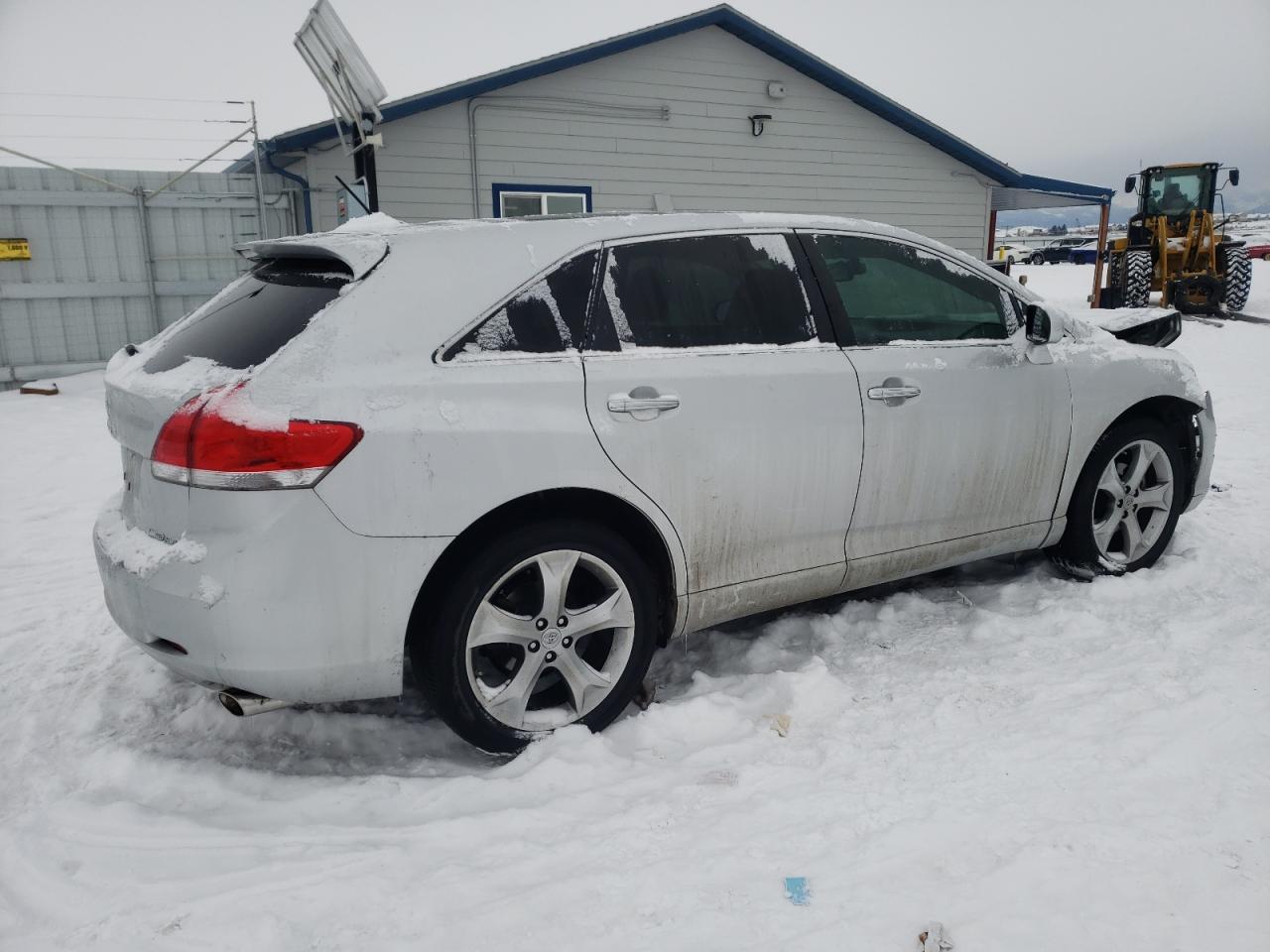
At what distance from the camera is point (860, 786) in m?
2.62

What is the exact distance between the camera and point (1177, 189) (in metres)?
20.7

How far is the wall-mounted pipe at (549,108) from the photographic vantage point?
10945 mm

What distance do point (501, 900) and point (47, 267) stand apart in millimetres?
12124

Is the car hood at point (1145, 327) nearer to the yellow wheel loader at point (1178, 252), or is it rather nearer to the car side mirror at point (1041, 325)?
the car side mirror at point (1041, 325)

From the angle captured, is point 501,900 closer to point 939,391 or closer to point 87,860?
point 87,860

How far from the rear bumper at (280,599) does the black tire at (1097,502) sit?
2.97 m

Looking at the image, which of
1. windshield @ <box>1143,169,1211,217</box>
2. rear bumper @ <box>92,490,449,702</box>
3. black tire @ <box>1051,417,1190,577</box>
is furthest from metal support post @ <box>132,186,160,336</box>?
windshield @ <box>1143,169,1211,217</box>

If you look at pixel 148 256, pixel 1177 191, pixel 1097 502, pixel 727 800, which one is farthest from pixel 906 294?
pixel 1177 191

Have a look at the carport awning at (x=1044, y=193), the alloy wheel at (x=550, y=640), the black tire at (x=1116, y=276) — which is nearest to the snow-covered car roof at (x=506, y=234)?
the alloy wheel at (x=550, y=640)

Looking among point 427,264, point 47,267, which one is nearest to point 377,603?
point 427,264

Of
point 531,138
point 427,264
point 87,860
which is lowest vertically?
point 87,860

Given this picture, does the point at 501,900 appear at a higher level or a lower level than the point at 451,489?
lower

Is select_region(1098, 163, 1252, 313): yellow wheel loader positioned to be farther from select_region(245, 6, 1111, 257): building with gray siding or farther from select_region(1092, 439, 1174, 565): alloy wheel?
select_region(1092, 439, 1174, 565): alloy wheel

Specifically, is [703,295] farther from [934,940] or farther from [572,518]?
[934,940]
